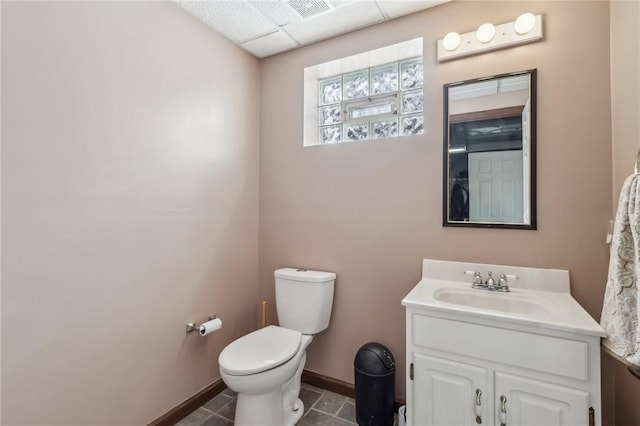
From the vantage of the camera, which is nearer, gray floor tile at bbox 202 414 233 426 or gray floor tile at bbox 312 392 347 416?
gray floor tile at bbox 202 414 233 426

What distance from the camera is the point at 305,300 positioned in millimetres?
1953

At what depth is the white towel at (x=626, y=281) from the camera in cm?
98

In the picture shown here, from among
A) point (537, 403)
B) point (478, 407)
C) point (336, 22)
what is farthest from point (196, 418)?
point (336, 22)

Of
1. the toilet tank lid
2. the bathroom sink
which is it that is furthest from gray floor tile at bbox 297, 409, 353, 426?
the bathroom sink

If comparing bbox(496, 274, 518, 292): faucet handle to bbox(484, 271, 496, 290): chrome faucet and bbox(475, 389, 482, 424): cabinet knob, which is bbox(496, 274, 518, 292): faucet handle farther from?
bbox(475, 389, 482, 424): cabinet knob

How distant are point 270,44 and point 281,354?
2067 millimetres

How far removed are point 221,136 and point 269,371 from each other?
4.95 ft

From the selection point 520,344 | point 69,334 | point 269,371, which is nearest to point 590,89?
point 520,344

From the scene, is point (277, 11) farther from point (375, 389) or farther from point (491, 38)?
point (375, 389)

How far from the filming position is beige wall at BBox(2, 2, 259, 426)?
118 centimetres

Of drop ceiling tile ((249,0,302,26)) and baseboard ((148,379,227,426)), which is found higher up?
drop ceiling tile ((249,0,302,26))

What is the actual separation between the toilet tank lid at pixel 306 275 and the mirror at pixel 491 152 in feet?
2.64

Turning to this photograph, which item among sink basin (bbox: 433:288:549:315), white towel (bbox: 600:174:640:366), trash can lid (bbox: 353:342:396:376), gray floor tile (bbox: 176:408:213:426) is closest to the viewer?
white towel (bbox: 600:174:640:366)

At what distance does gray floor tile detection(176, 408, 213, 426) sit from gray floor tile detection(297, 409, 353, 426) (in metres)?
0.58
